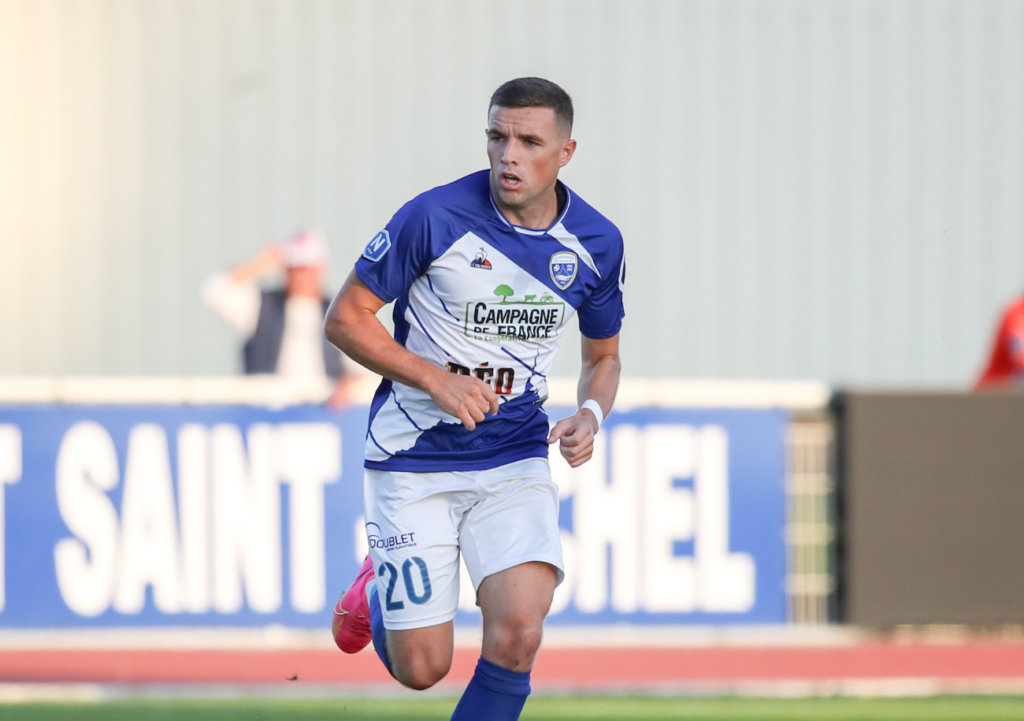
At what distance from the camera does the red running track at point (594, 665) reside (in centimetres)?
710

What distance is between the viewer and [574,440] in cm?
405

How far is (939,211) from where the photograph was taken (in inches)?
544

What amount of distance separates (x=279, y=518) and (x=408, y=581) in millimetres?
3226

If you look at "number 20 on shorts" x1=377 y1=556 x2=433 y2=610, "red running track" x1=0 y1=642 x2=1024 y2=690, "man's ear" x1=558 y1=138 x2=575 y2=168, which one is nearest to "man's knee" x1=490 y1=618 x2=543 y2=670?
"number 20 on shorts" x1=377 y1=556 x2=433 y2=610

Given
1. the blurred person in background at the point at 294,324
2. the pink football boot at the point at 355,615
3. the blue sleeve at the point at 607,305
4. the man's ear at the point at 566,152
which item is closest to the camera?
the man's ear at the point at 566,152

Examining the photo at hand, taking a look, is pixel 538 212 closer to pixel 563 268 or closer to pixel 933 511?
pixel 563 268

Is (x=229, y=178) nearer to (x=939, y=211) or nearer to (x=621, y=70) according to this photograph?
(x=621, y=70)

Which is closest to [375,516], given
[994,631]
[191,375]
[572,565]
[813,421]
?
[572,565]

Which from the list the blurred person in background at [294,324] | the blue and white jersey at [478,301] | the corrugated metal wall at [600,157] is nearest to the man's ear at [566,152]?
the blue and white jersey at [478,301]

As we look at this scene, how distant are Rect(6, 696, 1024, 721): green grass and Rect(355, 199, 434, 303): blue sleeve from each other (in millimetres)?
2597

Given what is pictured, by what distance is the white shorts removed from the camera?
4.30 meters

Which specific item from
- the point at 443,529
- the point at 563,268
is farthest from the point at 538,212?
the point at 443,529

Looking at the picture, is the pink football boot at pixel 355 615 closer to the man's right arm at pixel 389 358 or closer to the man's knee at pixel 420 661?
the man's knee at pixel 420 661

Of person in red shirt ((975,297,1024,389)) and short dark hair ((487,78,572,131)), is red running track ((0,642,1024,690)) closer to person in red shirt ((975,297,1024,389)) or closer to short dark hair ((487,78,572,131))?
person in red shirt ((975,297,1024,389))
